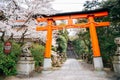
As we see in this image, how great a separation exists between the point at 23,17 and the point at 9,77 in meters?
5.00

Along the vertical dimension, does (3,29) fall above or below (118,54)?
above

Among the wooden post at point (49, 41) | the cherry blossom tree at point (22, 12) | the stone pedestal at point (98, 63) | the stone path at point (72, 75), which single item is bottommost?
the stone path at point (72, 75)

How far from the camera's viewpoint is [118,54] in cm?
1015

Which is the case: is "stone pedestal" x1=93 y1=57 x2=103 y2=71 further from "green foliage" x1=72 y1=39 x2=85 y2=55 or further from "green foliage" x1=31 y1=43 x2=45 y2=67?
"green foliage" x1=72 y1=39 x2=85 y2=55

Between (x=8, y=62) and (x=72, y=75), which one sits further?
(x=72, y=75)

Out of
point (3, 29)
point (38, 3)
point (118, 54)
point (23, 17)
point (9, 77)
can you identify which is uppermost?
point (38, 3)

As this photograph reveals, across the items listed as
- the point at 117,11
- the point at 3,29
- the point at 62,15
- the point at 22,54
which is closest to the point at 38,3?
the point at 62,15

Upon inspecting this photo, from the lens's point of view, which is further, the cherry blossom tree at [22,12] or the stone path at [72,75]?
the cherry blossom tree at [22,12]

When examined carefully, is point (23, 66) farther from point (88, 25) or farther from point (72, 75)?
point (88, 25)

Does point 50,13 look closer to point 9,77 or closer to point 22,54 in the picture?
point 22,54

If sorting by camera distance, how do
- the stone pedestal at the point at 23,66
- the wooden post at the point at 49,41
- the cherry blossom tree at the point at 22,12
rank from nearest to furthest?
1. the stone pedestal at the point at 23,66
2. the cherry blossom tree at the point at 22,12
3. the wooden post at the point at 49,41

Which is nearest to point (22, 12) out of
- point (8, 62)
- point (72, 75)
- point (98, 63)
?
point (8, 62)

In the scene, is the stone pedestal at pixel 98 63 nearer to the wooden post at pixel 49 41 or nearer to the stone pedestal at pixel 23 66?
the wooden post at pixel 49 41

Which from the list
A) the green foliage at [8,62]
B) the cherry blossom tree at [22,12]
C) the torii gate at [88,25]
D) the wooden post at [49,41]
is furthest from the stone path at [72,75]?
the cherry blossom tree at [22,12]
